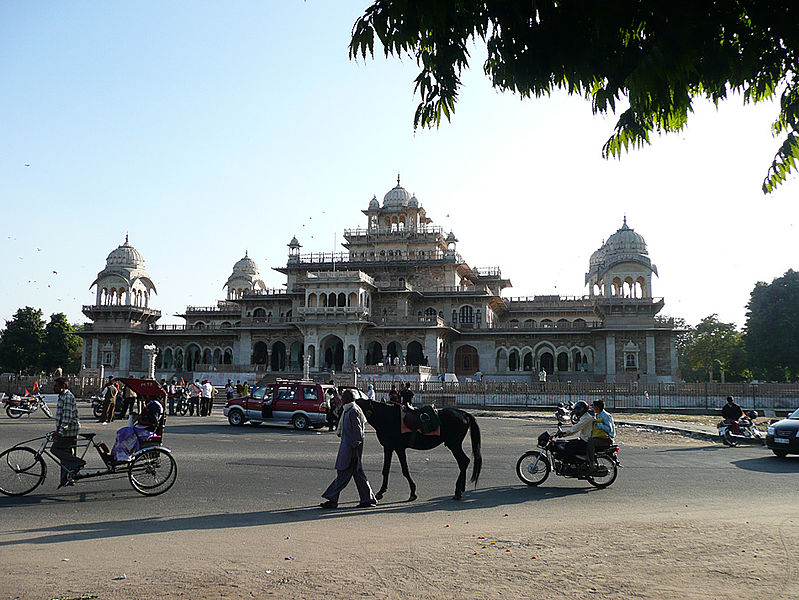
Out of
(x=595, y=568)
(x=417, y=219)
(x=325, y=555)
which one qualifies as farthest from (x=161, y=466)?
(x=417, y=219)

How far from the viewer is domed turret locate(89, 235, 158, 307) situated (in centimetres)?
5944

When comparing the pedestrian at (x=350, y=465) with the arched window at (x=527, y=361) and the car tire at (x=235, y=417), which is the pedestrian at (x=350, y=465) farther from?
the arched window at (x=527, y=361)

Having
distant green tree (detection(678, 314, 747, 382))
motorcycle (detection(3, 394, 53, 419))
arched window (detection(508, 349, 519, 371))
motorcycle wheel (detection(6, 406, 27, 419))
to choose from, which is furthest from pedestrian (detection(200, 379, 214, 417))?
distant green tree (detection(678, 314, 747, 382))

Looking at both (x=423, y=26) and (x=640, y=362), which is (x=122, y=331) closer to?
(x=640, y=362)

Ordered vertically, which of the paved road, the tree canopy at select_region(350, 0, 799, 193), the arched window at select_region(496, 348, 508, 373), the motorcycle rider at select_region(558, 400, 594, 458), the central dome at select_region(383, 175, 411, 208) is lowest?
the paved road

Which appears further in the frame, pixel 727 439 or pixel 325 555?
pixel 727 439

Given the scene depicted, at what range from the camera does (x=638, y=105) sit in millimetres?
3748

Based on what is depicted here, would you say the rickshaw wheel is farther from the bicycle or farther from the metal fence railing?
the metal fence railing

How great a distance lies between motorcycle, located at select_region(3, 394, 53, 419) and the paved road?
7.17 meters

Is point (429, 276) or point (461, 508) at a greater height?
point (429, 276)

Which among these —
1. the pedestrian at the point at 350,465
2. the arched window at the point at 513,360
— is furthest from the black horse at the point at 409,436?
the arched window at the point at 513,360

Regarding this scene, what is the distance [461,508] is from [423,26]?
6.89 m

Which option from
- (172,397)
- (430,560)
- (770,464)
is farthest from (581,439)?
(172,397)

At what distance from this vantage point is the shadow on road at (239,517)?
7148 millimetres
